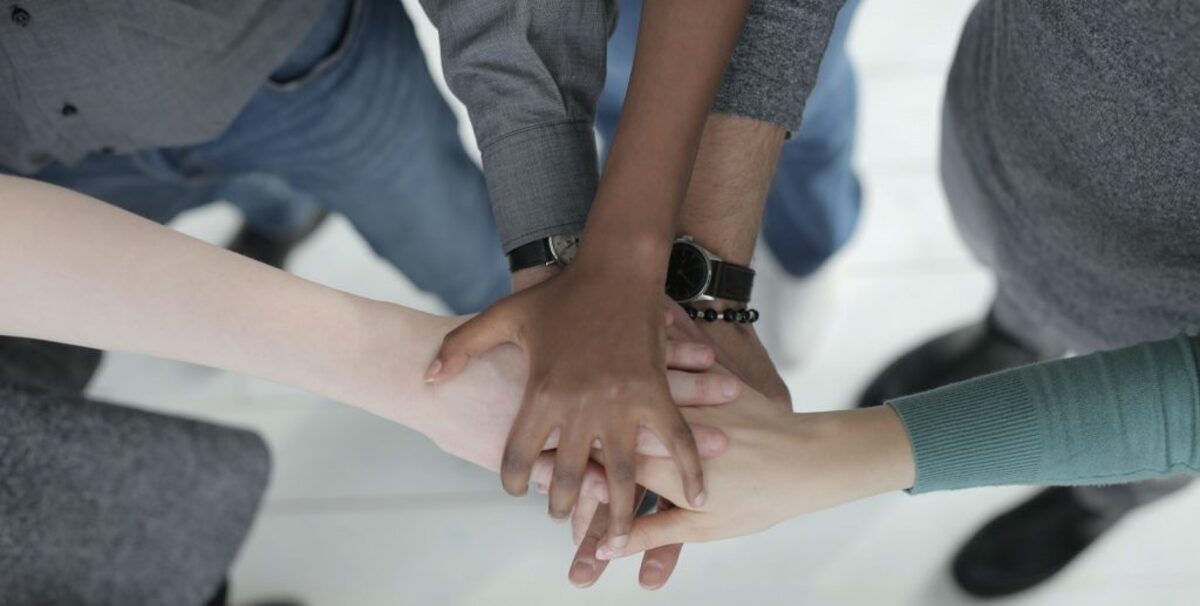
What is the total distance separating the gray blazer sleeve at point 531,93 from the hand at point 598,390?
0.32 ft

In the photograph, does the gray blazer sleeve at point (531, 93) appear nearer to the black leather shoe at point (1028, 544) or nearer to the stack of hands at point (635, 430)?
the stack of hands at point (635, 430)

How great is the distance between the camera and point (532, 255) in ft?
2.59

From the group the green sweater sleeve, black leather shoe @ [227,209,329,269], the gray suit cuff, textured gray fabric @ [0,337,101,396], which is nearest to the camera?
the green sweater sleeve

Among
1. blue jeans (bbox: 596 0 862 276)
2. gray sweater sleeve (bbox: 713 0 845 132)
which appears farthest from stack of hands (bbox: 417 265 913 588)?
blue jeans (bbox: 596 0 862 276)

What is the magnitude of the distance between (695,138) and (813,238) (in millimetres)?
676

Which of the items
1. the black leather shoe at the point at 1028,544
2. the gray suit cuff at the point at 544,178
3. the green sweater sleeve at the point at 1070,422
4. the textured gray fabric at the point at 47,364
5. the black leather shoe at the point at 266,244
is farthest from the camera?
the black leather shoe at the point at 266,244

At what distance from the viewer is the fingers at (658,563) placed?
80 centimetres

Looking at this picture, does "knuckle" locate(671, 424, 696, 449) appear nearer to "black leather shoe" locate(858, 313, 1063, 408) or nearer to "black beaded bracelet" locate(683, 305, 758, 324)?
"black beaded bracelet" locate(683, 305, 758, 324)

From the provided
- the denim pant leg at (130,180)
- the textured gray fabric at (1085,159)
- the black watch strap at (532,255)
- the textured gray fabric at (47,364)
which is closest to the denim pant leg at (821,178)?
the textured gray fabric at (1085,159)

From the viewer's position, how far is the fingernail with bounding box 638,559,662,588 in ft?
2.62

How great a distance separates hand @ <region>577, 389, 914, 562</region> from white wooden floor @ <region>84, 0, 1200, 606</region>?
1.97 feet

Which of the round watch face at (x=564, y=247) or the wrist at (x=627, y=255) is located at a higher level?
the wrist at (x=627, y=255)

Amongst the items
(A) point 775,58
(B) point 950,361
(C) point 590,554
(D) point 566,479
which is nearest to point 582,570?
(C) point 590,554

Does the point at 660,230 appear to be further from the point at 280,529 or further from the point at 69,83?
the point at 280,529
